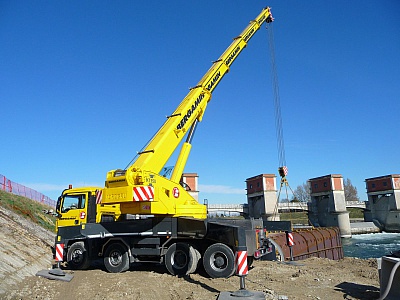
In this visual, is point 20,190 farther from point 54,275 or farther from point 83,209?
point 54,275

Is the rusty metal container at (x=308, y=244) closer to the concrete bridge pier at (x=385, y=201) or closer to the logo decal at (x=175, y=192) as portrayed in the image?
the logo decal at (x=175, y=192)

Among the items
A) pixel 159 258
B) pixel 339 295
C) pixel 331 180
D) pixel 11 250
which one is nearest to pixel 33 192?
pixel 11 250

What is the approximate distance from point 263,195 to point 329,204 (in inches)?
637

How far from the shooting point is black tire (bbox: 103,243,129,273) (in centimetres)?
1123

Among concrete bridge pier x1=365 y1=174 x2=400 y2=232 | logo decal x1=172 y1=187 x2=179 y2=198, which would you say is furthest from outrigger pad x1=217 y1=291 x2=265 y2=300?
concrete bridge pier x1=365 y1=174 x2=400 y2=232

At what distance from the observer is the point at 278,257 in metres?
15.0

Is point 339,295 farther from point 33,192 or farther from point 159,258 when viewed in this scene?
point 33,192

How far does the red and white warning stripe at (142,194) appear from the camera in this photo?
30.7ft

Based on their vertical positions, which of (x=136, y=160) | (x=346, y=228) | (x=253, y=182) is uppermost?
(x=253, y=182)

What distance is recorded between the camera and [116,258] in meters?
11.5

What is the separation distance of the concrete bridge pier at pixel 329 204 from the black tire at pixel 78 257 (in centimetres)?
5682

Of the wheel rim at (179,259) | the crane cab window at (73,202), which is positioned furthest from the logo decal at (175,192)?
the crane cab window at (73,202)

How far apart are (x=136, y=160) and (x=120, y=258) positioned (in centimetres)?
380

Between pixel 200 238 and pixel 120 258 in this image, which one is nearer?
pixel 200 238
